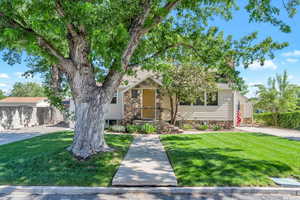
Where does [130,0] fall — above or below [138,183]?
above

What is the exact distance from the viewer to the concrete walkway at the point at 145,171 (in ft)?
15.2

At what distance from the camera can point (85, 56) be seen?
20.5ft

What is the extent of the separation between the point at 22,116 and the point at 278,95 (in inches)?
886

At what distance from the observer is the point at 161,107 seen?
1559 cm

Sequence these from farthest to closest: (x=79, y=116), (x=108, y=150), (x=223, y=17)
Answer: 1. (x=223, y=17)
2. (x=108, y=150)
3. (x=79, y=116)

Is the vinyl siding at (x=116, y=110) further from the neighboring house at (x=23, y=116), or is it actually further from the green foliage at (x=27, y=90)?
the green foliage at (x=27, y=90)

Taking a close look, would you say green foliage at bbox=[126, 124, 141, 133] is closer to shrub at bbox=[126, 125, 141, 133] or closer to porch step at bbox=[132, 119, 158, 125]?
shrub at bbox=[126, 125, 141, 133]

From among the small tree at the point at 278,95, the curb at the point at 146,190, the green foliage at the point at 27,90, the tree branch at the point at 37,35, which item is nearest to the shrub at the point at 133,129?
the tree branch at the point at 37,35

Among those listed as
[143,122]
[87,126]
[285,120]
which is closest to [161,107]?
[143,122]

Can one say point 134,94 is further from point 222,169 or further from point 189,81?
point 222,169

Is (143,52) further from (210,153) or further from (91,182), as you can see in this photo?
(91,182)

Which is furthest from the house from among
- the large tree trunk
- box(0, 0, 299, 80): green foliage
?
the large tree trunk

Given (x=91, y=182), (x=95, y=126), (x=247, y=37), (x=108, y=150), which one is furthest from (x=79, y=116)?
(x=247, y=37)

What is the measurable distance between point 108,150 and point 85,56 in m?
3.21
